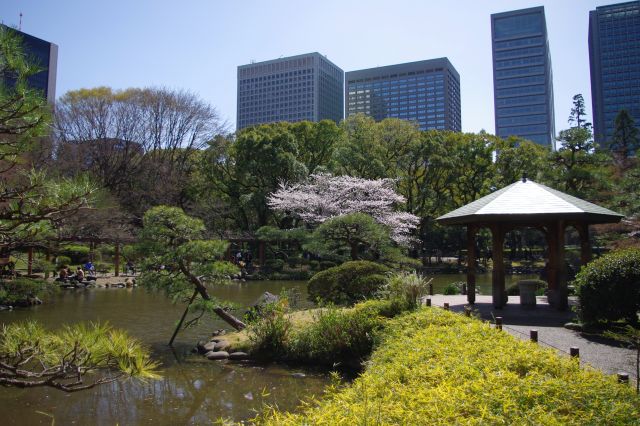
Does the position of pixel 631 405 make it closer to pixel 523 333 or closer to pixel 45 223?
pixel 45 223

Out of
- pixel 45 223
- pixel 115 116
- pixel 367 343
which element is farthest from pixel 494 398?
pixel 115 116

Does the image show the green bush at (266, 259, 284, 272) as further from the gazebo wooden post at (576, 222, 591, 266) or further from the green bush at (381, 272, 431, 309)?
the green bush at (381, 272, 431, 309)

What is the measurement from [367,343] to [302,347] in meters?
1.21

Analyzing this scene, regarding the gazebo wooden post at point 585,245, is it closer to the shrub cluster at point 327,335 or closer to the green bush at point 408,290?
the green bush at point 408,290

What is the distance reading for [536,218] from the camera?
10.4 meters

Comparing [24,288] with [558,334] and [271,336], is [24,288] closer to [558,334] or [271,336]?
[271,336]

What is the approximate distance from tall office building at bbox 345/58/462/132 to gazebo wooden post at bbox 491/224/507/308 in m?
59.7

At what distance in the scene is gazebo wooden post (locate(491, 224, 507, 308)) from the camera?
10789 mm

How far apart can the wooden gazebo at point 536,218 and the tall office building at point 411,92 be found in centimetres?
5914

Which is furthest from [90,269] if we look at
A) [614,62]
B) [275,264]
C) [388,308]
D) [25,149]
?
[614,62]

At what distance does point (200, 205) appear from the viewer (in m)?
29.8

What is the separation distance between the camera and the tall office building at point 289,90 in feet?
212

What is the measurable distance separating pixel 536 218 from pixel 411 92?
65.3m

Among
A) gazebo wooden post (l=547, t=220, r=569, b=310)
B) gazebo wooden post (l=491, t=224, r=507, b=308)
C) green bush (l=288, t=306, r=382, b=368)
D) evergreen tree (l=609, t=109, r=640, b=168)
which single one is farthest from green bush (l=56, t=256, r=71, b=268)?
evergreen tree (l=609, t=109, r=640, b=168)
